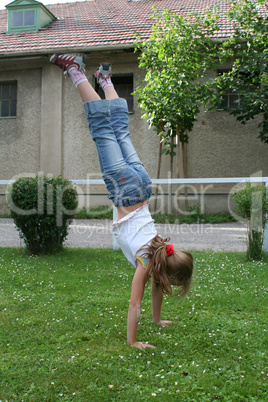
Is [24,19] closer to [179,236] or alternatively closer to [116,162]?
[179,236]

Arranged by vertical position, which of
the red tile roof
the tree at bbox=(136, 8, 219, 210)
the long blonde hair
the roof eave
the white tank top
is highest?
the red tile roof

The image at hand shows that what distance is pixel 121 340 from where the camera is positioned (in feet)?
9.93

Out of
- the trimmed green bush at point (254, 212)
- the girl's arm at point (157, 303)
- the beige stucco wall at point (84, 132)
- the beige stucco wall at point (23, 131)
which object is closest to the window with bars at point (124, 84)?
the beige stucco wall at point (84, 132)

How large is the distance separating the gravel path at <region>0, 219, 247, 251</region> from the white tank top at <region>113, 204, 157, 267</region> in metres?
3.28

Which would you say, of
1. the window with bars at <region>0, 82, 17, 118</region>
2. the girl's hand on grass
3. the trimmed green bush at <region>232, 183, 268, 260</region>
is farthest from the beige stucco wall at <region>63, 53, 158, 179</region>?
the girl's hand on grass

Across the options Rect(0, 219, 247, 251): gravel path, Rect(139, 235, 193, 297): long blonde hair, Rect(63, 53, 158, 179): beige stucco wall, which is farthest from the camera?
Rect(63, 53, 158, 179): beige stucco wall

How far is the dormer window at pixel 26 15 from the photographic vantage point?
49.2 ft

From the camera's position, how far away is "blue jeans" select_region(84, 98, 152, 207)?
332 cm

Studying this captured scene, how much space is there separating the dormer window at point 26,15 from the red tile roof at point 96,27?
1.08 feet

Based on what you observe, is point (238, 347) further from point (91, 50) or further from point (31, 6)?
point (31, 6)

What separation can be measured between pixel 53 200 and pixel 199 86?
260 inches

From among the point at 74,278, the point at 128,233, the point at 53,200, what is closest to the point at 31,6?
the point at 53,200

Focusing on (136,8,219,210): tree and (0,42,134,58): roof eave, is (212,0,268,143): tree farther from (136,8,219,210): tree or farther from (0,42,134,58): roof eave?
(0,42,134,58): roof eave

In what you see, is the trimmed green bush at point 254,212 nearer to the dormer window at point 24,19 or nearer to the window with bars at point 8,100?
the window with bars at point 8,100
